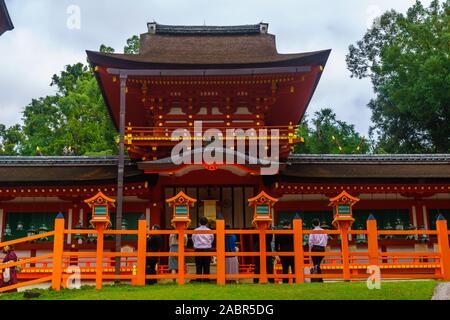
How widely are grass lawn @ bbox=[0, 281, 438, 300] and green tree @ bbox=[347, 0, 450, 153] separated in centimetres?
2480

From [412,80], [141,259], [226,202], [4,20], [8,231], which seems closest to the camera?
[141,259]

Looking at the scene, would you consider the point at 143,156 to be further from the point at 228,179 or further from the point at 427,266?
the point at 427,266

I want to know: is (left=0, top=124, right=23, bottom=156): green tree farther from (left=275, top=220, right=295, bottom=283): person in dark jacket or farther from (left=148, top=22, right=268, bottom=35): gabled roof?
(left=275, top=220, right=295, bottom=283): person in dark jacket

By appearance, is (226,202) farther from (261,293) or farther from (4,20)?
(261,293)

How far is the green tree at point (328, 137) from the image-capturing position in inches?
1690

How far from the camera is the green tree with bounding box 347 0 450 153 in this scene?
33344mm

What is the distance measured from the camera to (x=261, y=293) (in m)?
10.1

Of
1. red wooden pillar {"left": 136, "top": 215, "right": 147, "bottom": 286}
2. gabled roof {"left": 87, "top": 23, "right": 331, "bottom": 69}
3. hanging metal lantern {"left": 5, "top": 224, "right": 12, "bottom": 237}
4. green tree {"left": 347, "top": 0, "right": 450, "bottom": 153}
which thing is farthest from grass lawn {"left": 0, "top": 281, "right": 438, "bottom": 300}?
green tree {"left": 347, "top": 0, "right": 450, "bottom": 153}

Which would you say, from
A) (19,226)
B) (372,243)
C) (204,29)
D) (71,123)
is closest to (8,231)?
(19,226)

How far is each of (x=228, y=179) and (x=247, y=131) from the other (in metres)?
1.85

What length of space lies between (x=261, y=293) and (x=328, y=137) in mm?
34594

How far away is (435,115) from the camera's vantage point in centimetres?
Result: 3591

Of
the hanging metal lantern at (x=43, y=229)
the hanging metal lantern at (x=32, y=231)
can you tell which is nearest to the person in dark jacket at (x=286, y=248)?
Result: the hanging metal lantern at (x=43, y=229)

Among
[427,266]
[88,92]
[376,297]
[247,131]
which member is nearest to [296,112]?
[247,131]
